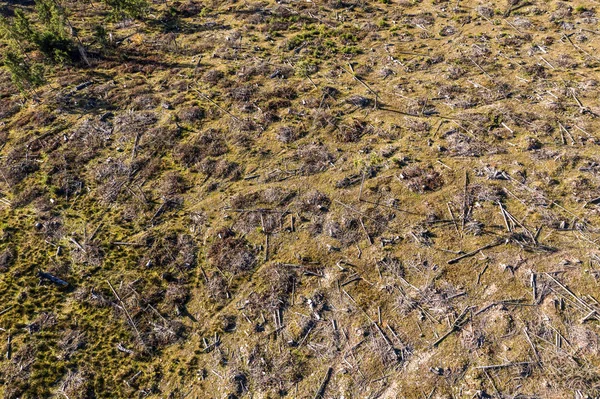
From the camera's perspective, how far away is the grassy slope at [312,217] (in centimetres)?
1502

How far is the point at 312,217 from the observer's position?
65.0 feet

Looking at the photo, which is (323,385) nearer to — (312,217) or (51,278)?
(312,217)

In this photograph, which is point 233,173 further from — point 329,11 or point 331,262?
point 329,11

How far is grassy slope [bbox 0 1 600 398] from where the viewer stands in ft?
49.3

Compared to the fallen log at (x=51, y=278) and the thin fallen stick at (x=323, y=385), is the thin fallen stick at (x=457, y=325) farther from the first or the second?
the fallen log at (x=51, y=278)

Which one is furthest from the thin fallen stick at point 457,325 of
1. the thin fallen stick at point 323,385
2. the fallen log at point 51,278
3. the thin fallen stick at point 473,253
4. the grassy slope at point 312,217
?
the fallen log at point 51,278

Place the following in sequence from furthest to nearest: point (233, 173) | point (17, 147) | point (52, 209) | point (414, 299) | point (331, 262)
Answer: point (17, 147), point (233, 173), point (52, 209), point (331, 262), point (414, 299)

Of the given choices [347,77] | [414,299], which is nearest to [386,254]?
[414,299]

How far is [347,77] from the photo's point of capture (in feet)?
92.7

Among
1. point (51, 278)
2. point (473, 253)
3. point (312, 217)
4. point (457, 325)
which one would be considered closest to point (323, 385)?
point (457, 325)

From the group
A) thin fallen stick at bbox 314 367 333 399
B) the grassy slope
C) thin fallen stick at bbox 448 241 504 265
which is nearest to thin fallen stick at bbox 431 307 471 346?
the grassy slope

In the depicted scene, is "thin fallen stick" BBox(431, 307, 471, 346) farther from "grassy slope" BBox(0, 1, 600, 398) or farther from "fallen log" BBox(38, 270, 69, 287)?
"fallen log" BBox(38, 270, 69, 287)

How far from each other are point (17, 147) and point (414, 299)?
26.7 meters

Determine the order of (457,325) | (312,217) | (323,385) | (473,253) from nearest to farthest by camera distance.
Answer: (323,385) < (457,325) < (473,253) < (312,217)
